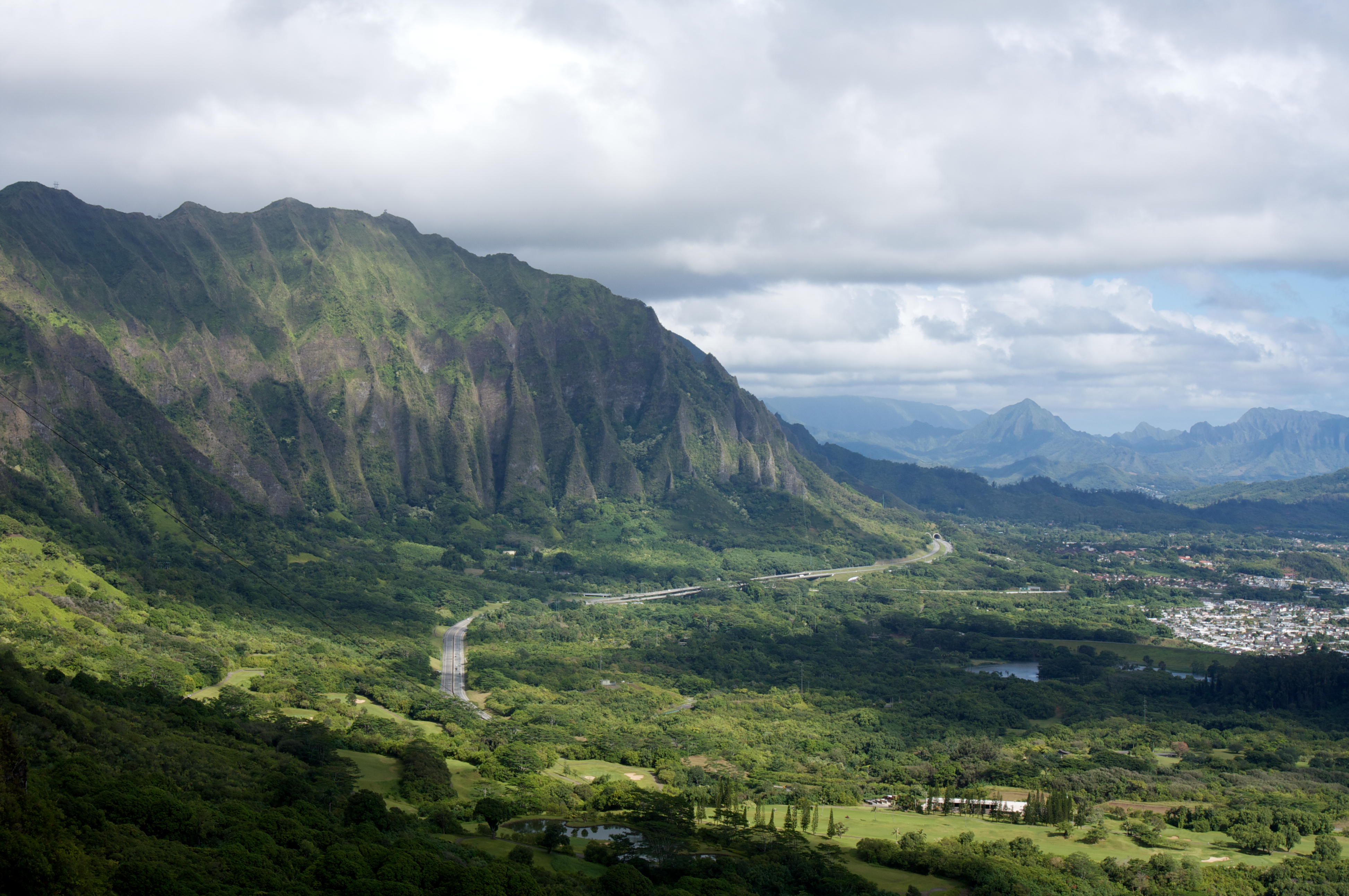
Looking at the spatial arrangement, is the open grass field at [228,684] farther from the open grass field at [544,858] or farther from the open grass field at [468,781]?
the open grass field at [544,858]

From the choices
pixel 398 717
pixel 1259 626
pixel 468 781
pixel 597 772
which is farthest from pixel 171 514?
pixel 1259 626

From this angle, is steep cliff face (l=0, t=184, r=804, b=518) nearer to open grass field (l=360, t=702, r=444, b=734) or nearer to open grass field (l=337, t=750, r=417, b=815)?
open grass field (l=360, t=702, r=444, b=734)

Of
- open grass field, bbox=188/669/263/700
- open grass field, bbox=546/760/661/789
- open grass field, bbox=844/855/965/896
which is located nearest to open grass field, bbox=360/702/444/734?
open grass field, bbox=188/669/263/700

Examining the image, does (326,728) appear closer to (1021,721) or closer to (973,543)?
(1021,721)

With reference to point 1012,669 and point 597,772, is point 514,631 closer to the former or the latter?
point 597,772

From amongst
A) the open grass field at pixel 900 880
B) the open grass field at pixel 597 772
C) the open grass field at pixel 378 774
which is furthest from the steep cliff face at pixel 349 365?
the open grass field at pixel 900 880

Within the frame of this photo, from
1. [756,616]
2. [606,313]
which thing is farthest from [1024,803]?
[606,313]

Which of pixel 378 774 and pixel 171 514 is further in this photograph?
pixel 171 514
